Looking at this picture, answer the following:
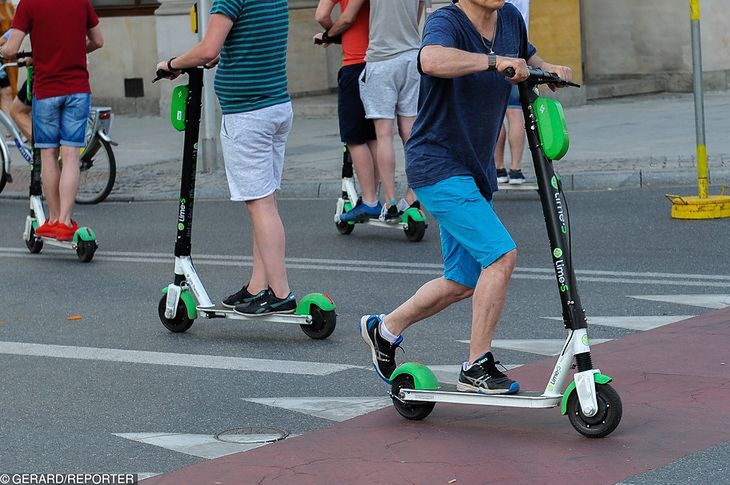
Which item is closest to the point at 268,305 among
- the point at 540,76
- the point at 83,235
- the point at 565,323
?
the point at 565,323

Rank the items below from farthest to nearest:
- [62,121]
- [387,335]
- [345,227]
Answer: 1. [345,227]
2. [62,121]
3. [387,335]

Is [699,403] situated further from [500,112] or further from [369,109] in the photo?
[369,109]

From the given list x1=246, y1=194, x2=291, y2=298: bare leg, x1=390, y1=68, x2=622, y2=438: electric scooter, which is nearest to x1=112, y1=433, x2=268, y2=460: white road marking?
x1=390, y1=68, x2=622, y2=438: electric scooter

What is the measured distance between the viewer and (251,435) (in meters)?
5.82

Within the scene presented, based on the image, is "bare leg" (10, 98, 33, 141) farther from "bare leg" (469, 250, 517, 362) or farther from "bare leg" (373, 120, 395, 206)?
"bare leg" (469, 250, 517, 362)

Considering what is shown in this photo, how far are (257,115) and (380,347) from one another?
1857mm

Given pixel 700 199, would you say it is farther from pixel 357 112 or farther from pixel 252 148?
pixel 252 148

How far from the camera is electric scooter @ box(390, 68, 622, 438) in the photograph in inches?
210

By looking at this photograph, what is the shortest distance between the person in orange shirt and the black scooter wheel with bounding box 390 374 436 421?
508 centimetres

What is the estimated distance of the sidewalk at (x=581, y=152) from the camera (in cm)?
1324

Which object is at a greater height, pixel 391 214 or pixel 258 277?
pixel 258 277

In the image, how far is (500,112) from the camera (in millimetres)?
5789

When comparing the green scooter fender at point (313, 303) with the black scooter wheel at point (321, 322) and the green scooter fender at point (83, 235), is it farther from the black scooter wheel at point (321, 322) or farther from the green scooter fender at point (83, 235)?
the green scooter fender at point (83, 235)

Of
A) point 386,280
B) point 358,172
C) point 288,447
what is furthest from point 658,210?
point 288,447
